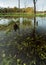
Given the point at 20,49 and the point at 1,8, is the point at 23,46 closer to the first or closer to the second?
the point at 20,49

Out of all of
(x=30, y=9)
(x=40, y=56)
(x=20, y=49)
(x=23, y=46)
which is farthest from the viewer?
(x=30, y=9)

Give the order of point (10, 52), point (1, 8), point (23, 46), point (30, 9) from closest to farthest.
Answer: point (10, 52) → point (23, 46) → point (1, 8) → point (30, 9)

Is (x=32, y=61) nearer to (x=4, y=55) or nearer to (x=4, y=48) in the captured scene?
(x=4, y=55)

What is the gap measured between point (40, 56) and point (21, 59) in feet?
3.04

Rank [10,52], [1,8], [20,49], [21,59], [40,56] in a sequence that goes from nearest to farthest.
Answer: [21,59] → [40,56] → [10,52] → [20,49] → [1,8]

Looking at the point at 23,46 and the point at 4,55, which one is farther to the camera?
the point at 23,46

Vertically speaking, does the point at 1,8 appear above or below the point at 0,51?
above

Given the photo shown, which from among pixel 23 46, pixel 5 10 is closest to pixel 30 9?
pixel 5 10

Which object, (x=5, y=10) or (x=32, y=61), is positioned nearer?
(x=32, y=61)

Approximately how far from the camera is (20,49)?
7.71 meters

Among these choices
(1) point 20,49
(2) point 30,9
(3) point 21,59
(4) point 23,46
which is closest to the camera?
(3) point 21,59

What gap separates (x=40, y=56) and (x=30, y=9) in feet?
184

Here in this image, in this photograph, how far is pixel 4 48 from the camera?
313 inches

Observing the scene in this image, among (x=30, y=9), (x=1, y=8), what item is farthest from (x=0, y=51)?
(x=30, y=9)
